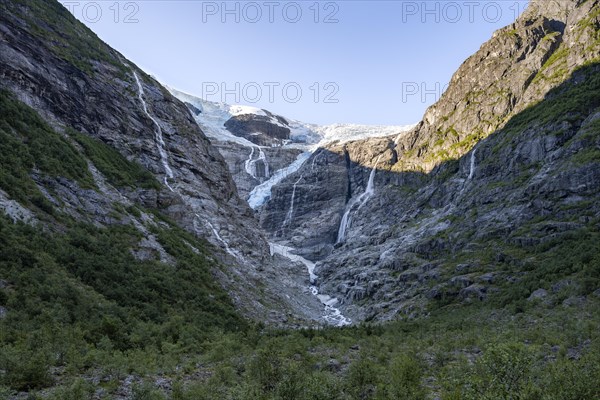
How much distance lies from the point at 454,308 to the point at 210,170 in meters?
50.6

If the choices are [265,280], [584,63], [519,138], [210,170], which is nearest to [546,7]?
[584,63]

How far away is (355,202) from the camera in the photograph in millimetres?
132250

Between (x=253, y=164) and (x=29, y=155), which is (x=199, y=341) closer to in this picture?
(x=29, y=155)

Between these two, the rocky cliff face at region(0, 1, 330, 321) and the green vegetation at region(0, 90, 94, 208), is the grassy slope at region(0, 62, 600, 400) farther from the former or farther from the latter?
the rocky cliff face at region(0, 1, 330, 321)

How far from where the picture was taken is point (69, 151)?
161 ft

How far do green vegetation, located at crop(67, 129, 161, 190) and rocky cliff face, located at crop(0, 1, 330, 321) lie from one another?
0.51m

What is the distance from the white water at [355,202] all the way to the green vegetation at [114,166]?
2708 inches

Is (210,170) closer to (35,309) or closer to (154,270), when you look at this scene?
(154,270)

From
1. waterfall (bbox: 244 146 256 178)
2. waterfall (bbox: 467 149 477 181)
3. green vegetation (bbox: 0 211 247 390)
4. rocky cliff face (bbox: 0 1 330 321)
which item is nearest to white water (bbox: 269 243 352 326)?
rocky cliff face (bbox: 0 1 330 321)

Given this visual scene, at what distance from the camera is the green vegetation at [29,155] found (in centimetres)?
3612

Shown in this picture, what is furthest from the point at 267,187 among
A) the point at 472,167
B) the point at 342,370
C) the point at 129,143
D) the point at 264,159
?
the point at 342,370

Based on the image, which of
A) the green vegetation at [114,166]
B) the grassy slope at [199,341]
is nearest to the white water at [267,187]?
the green vegetation at [114,166]

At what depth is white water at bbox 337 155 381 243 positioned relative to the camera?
124 metres

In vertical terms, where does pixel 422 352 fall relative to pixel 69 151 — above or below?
below
